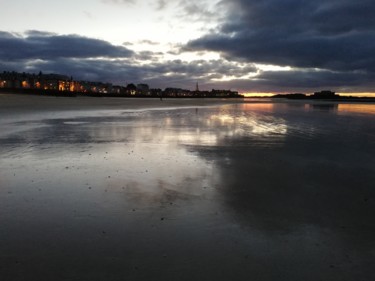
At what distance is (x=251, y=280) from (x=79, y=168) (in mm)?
6725

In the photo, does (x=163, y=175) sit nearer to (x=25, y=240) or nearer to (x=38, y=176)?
(x=38, y=176)

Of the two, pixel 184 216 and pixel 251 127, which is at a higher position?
pixel 251 127

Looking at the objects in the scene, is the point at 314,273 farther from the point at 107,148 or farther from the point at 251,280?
the point at 107,148

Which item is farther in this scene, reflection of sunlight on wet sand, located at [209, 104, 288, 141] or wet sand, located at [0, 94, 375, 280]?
reflection of sunlight on wet sand, located at [209, 104, 288, 141]

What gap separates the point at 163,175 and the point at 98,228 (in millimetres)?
3566

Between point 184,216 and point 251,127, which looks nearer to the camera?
point 184,216

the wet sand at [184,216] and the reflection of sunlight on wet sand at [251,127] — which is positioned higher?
the reflection of sunlight on wet sand at [251,127]

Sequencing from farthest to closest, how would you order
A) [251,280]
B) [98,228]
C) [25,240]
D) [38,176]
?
1. [38,176]
2. [98,228]
3. [25,240]
4. [251,280]

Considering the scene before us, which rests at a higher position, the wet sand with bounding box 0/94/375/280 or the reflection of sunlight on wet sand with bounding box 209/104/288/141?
the reflection of sunlight on wet sand with bounding box 209/104/288/141

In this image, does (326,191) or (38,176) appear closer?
(326,191)

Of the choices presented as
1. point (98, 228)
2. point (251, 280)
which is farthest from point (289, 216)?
point (98, 228)

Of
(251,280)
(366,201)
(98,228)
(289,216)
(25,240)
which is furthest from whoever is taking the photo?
(366,201)

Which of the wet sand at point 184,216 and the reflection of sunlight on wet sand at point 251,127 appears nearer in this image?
the wet sand at point 184,216

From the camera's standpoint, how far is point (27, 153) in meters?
11.2
